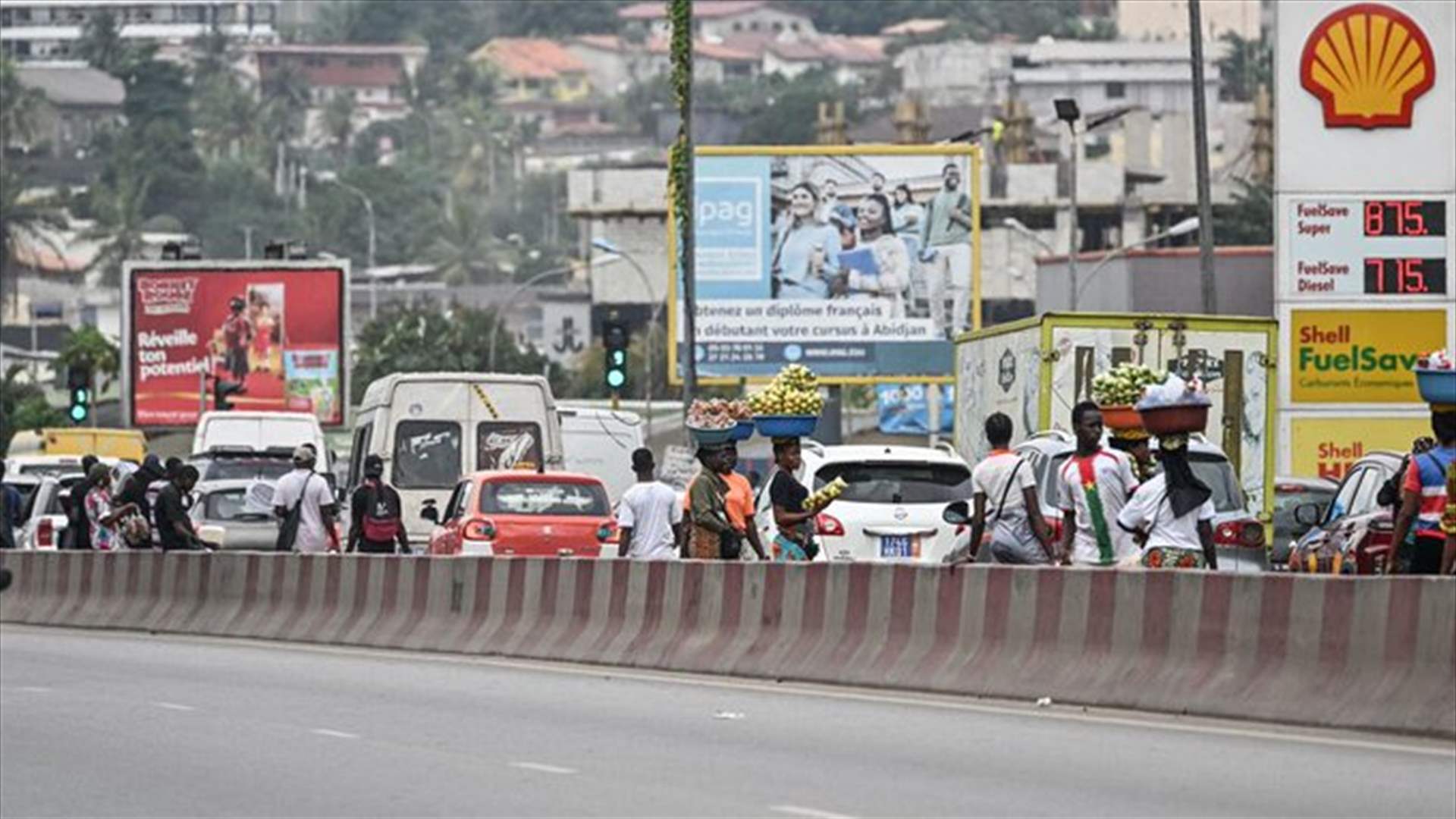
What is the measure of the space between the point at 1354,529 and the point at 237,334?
45865 mm

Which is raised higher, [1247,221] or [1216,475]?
[1247,221]

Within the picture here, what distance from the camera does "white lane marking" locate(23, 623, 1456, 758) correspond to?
1714 centimetres

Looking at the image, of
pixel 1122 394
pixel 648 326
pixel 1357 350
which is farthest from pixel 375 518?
pixel 648 326

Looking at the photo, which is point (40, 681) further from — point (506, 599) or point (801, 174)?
point (801, 174)

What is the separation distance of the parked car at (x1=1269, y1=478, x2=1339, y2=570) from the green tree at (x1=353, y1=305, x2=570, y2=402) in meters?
91.4

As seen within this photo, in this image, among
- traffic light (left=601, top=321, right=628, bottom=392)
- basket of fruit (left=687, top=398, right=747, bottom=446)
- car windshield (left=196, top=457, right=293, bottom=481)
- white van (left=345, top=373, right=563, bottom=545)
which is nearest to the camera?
basket of fruit (left=687, top=398, right=747, bottom=446)

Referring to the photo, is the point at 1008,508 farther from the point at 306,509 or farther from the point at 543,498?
the point at 306,509

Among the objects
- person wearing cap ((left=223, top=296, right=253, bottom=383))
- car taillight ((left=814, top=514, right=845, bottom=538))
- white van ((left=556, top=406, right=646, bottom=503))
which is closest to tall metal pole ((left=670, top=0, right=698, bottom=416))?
white van ((left=556, top=406, right=646, bottom=503))

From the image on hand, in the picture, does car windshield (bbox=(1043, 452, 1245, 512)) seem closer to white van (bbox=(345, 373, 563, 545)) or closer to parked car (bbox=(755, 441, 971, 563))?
parked car (bbox=(755, 441, 971, 563))

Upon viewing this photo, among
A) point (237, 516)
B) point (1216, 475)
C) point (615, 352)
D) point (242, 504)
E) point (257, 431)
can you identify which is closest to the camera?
point (1216, 475)

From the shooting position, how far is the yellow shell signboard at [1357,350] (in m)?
44.1

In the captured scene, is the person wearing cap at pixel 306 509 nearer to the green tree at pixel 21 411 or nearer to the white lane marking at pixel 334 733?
the white lane marking at pixel 334 733

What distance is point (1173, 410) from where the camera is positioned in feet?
62.4

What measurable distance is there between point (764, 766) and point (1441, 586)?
311cm
